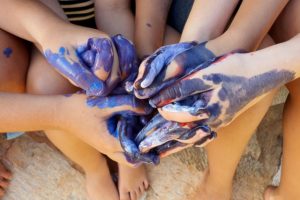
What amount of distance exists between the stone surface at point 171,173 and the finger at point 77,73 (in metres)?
0.49

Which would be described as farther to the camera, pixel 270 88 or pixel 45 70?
pixel 45 70

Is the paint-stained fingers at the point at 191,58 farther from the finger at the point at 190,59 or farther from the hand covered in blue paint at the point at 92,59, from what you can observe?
the hand covered in blue paint at the point at 92,59

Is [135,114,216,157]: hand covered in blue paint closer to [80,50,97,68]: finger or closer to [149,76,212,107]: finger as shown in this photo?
[149,76,212,107]: finger

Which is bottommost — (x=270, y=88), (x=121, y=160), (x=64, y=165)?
(x=64, y=165)

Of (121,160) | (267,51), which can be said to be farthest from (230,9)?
(121,160)

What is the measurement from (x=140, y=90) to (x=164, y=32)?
12.9 inches

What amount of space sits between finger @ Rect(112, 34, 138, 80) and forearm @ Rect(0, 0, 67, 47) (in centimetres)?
14

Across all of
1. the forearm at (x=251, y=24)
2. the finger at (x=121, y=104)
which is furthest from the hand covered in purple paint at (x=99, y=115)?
the forearm at (x=251, y=24)

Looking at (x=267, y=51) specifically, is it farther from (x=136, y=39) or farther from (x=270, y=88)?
(x=136, y=39)

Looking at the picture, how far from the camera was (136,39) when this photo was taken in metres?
1.04

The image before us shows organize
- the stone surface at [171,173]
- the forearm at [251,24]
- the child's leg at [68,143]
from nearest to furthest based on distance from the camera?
the forearm at [251,24]
the child's leg at [68,143]
the stone surface at [171,173]

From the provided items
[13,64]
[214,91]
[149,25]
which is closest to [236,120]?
[214,91]

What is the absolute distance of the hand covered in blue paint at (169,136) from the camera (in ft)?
2.64

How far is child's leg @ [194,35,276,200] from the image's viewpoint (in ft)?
3.11
